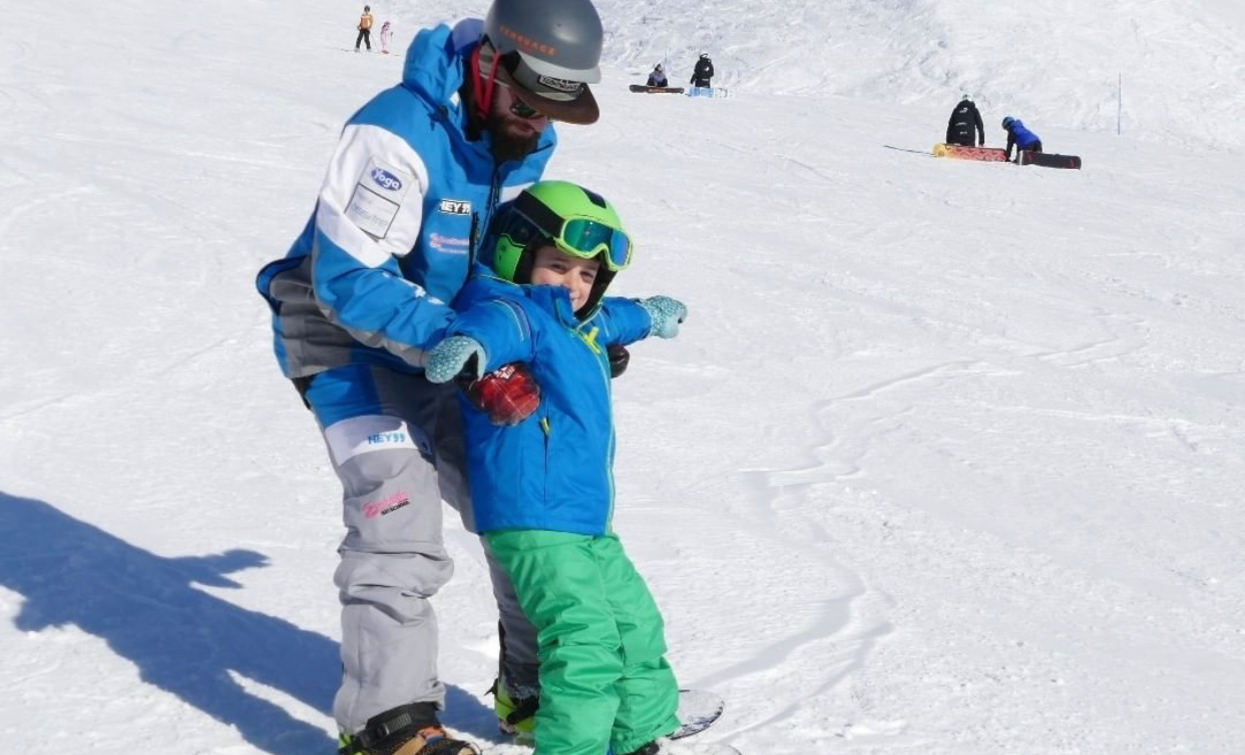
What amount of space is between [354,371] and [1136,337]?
7.53 metres

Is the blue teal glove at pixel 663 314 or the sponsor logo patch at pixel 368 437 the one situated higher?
the blue teal glove at pixel 663 314

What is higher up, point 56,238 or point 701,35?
point 701,35

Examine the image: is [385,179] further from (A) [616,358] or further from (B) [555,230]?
(A) [616,358]

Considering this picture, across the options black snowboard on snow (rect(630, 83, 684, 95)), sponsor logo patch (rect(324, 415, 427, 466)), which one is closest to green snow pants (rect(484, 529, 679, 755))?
sponsor logo patch (rect(324, 415, 427, 466))

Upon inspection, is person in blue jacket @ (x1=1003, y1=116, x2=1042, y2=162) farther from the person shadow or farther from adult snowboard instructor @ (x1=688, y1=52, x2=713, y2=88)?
the person shadow

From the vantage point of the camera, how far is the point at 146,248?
8.89m

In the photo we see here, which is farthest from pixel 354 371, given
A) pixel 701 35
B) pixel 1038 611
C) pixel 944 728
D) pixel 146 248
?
pixel 701 35

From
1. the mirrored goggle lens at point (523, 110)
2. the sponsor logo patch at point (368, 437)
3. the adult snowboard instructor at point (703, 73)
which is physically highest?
the adult snowboard instructor at point (703, 73)

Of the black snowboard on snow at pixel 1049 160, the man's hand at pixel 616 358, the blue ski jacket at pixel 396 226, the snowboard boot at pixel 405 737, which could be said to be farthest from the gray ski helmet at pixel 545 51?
the black snowboard on snow at pixel 1049 160

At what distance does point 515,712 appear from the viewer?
3.41m

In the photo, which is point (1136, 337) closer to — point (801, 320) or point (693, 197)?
point (801, 320)

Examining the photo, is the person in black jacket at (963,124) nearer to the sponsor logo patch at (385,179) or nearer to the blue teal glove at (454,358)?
the sponsor logo patch at (385,179)

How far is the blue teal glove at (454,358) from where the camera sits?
9.28 ft

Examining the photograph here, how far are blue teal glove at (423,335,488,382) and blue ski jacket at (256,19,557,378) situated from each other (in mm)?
110
